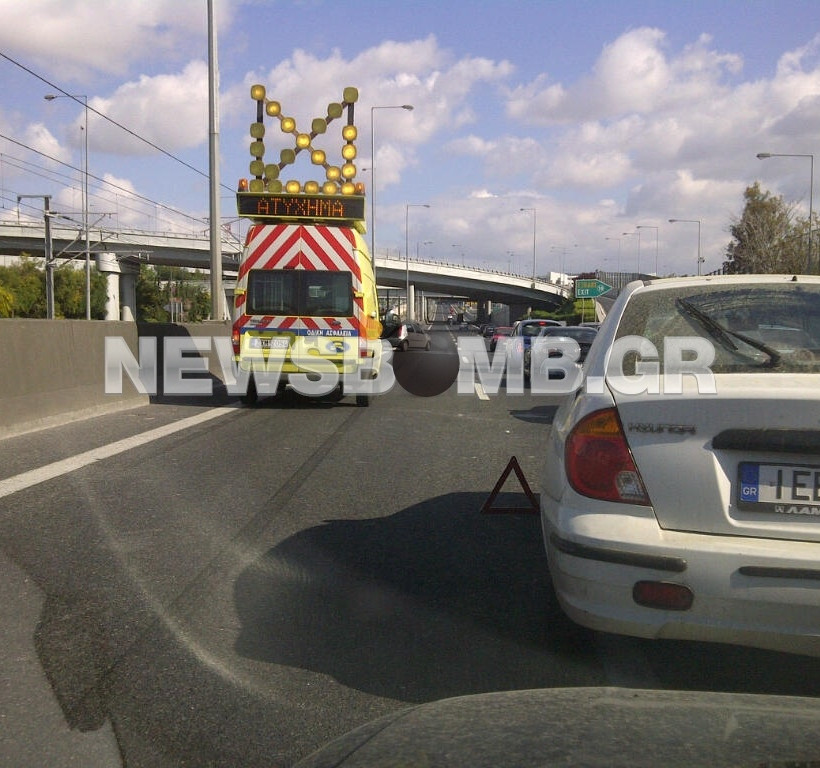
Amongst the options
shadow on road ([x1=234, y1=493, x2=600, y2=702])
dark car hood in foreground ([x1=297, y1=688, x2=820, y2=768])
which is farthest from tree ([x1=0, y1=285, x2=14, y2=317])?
dark car hood in foreground ([x1=297, y1=688, x2=820, y2=768])

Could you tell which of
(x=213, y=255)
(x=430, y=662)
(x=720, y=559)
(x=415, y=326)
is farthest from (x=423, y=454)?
(x=415, y=326)

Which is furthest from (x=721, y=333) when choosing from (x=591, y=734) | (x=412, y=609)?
(x=591, y=734)

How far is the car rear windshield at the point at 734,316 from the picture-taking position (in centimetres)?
432

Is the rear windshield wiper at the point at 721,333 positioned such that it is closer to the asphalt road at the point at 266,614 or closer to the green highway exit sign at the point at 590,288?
the asphalt road at the point at 266,614

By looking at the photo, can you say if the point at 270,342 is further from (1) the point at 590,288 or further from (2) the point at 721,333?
(1) the point at 590,288

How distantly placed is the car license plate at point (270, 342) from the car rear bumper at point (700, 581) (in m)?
11.4

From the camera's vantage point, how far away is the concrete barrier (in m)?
10.6

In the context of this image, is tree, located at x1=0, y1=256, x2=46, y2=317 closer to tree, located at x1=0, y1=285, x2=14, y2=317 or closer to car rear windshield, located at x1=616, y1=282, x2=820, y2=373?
tree, located at x1=0, y1=285, x2=14, y2=317

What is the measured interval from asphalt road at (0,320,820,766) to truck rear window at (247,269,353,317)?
20.0 feet

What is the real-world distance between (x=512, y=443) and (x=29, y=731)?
7.71 metres

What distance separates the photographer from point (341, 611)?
4.61 meters

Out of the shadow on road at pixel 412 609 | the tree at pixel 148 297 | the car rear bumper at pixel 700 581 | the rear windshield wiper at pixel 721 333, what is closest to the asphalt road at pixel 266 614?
the shadow on road at pixel 412 609

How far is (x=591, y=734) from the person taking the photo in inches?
77.5

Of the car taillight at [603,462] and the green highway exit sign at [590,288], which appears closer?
the car taillight at [603,462]
